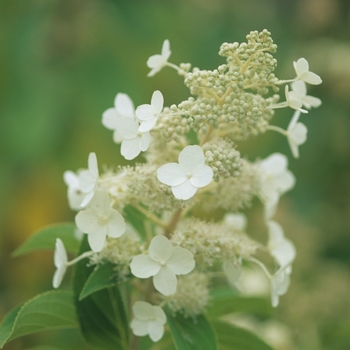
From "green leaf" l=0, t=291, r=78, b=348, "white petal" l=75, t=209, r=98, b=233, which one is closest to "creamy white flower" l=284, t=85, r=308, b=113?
"white petal" l=75, t=209, r=98, b=233

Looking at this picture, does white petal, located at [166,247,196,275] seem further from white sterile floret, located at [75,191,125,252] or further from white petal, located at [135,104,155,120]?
white petal, located at [135,104,155,120]

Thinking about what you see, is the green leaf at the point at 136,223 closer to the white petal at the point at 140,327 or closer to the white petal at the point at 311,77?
the white petal at the point at 140,327

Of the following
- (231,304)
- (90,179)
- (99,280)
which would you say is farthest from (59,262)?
(231,304)

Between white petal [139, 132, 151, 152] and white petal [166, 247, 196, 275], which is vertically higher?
white petal [139, 132, 151, 152]

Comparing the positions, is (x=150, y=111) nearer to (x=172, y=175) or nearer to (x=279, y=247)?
(x=172, y=175)

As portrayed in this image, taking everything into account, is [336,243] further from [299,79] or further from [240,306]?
[299,79]

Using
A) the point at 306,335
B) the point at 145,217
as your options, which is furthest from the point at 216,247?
the point at 306,335
